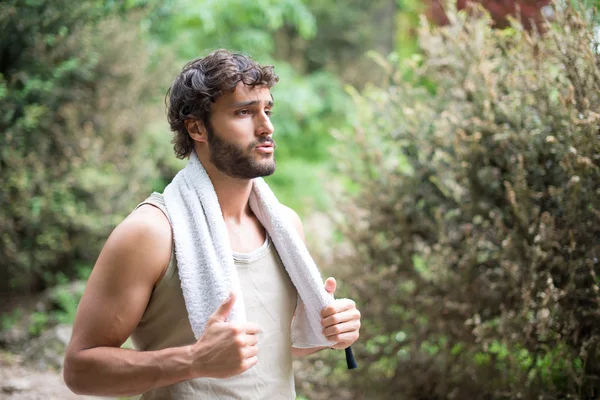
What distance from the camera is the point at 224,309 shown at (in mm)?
1516

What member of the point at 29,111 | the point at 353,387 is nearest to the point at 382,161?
the point at 353,387

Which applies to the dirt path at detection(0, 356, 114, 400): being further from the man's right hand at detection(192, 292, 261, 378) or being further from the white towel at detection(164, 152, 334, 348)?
the man's right hand at detection(192, 292, 261, 378)

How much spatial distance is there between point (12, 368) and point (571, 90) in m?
4.33

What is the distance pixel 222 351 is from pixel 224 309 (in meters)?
0.11

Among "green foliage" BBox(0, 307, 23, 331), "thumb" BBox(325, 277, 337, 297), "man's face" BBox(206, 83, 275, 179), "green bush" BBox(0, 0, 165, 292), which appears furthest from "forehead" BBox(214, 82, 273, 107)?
"green foliage" BBox(0, 307, 23, 331)

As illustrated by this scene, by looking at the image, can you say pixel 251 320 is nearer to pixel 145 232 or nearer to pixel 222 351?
pixel 222 351

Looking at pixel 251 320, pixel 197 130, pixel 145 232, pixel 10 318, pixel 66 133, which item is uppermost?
pixel 66 133

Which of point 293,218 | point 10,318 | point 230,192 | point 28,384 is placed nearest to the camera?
point 230,192

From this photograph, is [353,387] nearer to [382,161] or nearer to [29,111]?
[382,161]

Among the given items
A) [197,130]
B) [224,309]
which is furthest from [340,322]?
[197,130]

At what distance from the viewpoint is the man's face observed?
6.01 feet

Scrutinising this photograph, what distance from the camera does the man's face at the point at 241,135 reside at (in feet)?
6.01

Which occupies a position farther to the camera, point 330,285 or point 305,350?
point 305,350

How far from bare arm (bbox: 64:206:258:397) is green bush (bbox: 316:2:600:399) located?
69.6 inches
